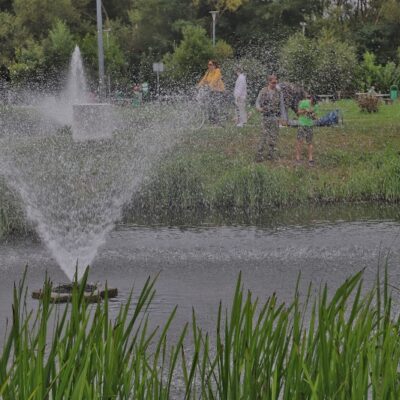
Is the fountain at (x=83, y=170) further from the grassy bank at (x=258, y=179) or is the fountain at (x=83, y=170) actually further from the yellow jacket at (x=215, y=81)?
the yellow jacket at (x=215, y=81)

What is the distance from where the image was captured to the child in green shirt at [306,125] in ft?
62.6

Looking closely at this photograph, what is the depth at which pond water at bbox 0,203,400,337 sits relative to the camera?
9.61 m

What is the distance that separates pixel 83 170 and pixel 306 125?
13.4 feet

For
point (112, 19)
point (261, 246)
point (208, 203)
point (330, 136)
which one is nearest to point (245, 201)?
point (208, 203)

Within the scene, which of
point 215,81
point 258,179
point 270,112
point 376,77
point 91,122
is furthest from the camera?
point 376,77

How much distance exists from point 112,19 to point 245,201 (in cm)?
6640

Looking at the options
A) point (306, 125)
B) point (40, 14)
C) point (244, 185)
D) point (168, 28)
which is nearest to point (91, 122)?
point (306, 125)

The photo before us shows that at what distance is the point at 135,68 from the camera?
6794 cm

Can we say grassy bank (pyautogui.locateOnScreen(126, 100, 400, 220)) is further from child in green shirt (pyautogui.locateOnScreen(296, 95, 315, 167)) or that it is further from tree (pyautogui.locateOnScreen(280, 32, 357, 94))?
tree (pyautogui.locateOnScreen(280, 32, 357, 94))

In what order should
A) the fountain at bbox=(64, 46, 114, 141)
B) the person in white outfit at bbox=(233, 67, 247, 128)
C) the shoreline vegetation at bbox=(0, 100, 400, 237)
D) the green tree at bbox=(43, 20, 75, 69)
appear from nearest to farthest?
the shoreline vegetation at bbox=(0, 100, 400, 237) < the person in white outfit at bbox=(233, 67, 247, 128) < the fountain at bbox=(64, 46, 114, 141) < the green tree at bbox=(43, 20, 75, 69)

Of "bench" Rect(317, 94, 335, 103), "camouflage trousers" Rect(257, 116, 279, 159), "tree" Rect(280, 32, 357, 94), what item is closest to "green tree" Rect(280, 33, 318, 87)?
"tree" Rect(280, 32, 357, 94)

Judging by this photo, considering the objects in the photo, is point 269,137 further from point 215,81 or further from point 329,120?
point 329,120

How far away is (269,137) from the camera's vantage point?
20.3m

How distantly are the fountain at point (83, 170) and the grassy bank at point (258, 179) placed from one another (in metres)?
0.57
